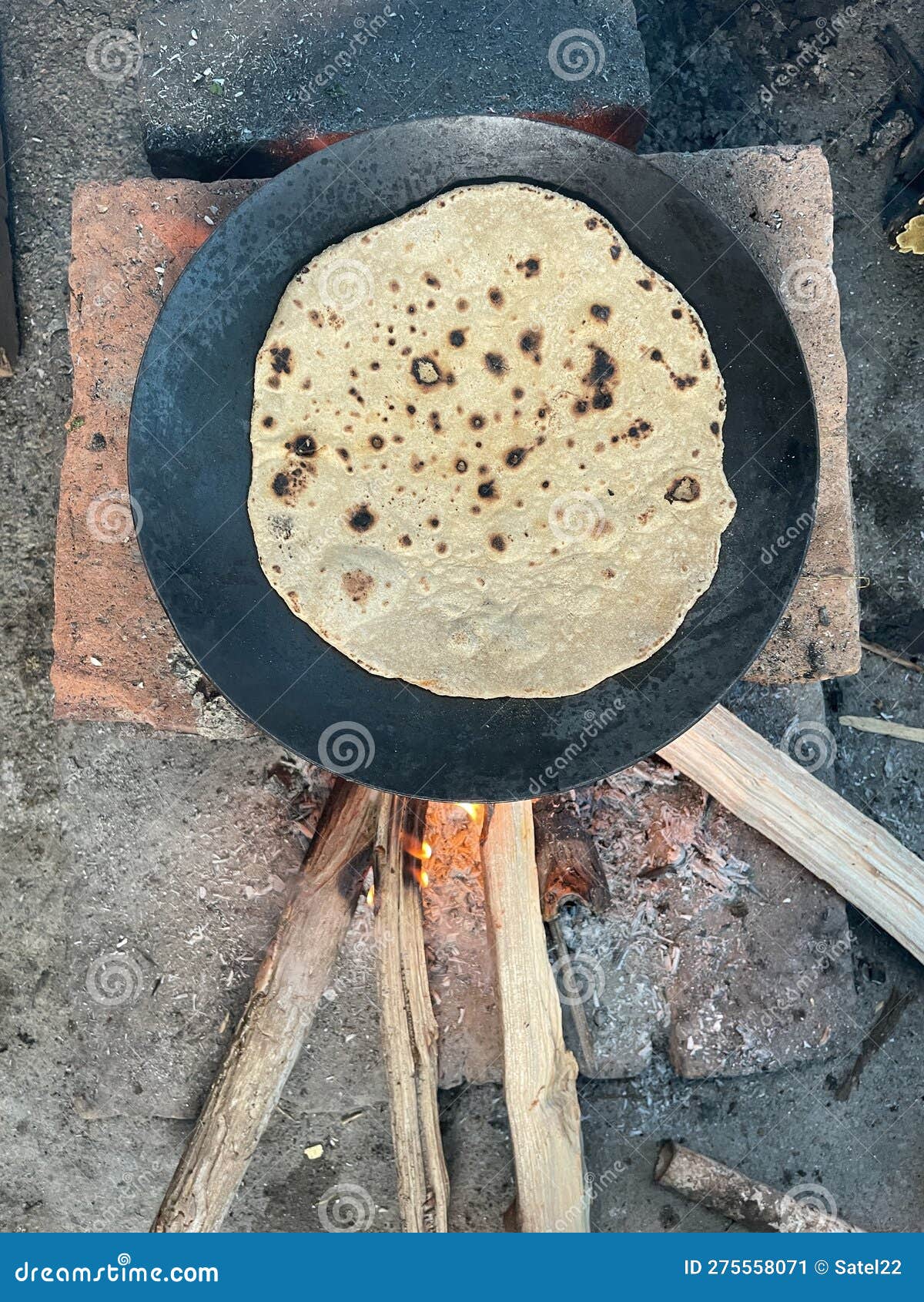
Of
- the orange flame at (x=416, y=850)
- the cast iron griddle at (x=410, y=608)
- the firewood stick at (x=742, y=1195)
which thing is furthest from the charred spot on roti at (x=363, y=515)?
the firewood stick at (x=742, y=1195)

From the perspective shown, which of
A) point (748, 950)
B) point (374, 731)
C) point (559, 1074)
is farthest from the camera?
point (748, 950)

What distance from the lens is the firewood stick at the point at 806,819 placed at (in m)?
3.04

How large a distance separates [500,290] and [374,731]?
1.28m

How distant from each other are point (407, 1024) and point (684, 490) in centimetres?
195

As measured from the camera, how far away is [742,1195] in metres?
3.32

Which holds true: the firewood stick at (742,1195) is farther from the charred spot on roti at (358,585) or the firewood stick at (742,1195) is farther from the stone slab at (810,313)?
the charred spot on roti at (358,585)

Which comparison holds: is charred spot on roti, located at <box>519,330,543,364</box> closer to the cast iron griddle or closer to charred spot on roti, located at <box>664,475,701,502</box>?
the cast iron griddle

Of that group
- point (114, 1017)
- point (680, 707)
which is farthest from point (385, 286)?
point (114, 1017)

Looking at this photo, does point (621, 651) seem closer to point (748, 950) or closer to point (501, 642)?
point (501, 642)

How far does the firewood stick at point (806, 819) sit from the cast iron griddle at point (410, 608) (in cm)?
64

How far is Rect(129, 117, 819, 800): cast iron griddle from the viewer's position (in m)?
2.39

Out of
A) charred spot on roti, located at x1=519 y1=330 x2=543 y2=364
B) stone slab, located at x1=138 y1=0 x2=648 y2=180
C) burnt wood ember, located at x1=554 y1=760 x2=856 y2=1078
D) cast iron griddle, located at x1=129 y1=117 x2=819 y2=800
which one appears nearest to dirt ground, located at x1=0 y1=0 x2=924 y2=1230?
burnt wood ember, located at x1=554 y1=760 x2=856 y2=1078

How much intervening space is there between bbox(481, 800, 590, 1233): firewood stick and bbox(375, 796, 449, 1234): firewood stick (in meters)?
0.26

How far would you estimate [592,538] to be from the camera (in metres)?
2.54
